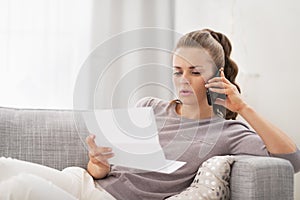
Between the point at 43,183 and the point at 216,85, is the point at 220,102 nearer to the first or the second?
the point at 216,85

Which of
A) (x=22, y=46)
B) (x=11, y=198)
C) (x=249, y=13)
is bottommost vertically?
(x=11, y=198)

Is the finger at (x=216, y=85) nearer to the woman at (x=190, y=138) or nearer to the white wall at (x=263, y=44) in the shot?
the woman at (x=190, y=138)

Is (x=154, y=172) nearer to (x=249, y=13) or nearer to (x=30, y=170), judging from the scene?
(x=30, y=170)

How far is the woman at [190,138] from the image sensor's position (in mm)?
1498

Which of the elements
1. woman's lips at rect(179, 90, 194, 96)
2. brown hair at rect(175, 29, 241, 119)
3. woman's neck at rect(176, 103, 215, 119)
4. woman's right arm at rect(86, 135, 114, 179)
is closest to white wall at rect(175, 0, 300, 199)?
brown hair at rect(175, 29, 241, 119)

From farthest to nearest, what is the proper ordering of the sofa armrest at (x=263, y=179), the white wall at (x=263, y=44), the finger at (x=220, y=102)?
the white wall at (x=263, y=44)
the finger at (x=220, y=102)
the sofa armrest at (x=263, y=179)

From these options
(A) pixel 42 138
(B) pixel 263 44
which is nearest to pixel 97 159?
(A) pixel 42 138

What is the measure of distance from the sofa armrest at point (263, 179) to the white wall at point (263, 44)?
33.0 inches

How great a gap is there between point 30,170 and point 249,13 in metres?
1.31

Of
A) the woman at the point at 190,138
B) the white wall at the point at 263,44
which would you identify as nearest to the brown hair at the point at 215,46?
the woman at the point at 190,138

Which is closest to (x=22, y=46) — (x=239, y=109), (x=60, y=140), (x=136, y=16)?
(x=136, y=16)

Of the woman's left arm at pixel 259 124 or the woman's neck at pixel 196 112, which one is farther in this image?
the woman's neck at pixel 196 112

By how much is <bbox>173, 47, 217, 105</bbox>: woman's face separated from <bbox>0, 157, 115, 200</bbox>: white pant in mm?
391

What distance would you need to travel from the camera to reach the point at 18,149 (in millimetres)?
1714
